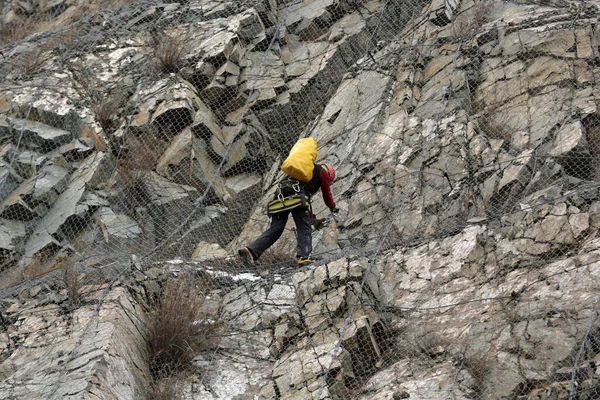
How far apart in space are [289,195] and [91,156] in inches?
117

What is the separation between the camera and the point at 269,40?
11.5 m

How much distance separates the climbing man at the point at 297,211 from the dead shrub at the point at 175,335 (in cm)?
87

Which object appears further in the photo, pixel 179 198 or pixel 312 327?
pixel 179 198

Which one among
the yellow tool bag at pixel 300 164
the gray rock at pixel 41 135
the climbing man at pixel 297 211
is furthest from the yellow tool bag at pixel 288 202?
the gray rock at pixel 41 135

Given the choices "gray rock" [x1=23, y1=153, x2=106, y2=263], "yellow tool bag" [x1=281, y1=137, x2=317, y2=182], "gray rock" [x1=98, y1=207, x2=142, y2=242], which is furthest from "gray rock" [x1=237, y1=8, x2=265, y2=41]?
"yellow tool bag" [x1=281, y1=137, x2=317, y2=182]

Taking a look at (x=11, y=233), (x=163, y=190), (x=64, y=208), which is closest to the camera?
(x=11, y=233)

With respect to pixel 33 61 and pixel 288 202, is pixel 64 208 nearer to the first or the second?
pixel 288 202

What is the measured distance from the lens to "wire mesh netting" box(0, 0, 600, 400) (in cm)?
660

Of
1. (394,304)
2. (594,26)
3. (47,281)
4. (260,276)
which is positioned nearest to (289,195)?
(260,276)

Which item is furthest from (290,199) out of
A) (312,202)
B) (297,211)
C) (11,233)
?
(11,233)

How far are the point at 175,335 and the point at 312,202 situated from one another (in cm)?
258

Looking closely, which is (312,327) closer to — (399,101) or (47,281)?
(47,281)

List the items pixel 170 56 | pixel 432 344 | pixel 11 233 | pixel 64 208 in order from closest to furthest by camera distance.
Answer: pixel 432 344 → pixel 11 233 → pixel 64 208 → pixel 170 56

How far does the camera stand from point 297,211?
26.4 feet
